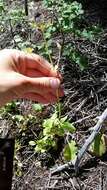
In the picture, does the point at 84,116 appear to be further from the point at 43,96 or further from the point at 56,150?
the point at 43,96

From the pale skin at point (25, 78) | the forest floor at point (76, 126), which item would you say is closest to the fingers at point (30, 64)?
the pale skin at point (25, 78)

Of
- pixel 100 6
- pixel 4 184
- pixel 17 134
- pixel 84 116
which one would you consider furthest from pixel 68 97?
pixel 4 184

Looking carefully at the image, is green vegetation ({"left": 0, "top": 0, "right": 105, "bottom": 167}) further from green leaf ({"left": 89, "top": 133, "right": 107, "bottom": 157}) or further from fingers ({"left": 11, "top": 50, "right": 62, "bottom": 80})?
fingers ({"left": 11, "top": 50, "right": 62, "bottom": 80})

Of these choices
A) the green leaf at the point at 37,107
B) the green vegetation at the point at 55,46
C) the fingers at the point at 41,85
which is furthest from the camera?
the green leaf at the point at 37,107

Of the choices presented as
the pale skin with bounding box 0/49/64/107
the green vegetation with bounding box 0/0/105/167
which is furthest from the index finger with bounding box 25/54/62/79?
the green vegetation with bounding box 0/0/105/167

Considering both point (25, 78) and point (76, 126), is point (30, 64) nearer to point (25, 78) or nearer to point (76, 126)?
point (25, 78)

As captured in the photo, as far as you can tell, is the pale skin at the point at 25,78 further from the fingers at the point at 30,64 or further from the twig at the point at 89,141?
the twig at the point at 89,141
